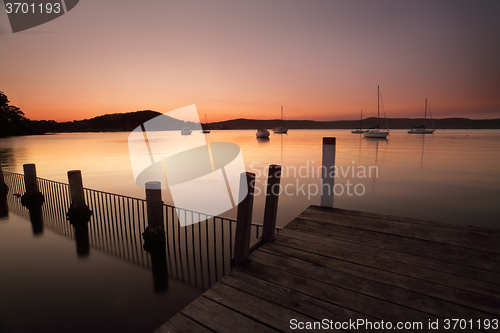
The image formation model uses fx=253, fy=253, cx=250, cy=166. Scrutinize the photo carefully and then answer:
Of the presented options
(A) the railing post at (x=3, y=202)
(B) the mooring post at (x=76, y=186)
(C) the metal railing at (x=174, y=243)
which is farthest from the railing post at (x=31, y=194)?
(B) the mooring post at (x=76, y=186)

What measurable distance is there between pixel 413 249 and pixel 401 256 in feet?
1.13

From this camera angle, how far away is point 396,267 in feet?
10.6

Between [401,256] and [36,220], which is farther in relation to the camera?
[36,220]

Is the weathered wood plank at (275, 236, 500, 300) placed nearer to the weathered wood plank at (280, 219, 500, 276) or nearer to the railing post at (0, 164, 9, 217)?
the weathered wood plank at (280, 219, 500, 276)

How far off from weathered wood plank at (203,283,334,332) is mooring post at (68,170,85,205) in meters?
8.68

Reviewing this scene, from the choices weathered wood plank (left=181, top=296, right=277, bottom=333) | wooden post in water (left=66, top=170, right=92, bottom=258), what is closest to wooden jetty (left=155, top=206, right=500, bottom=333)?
weathered wood plank (left=181, top=296, right=277, bottom=333)

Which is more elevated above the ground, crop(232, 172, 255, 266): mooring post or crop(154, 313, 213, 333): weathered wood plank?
crop(232, 172, 255, 266): mooring post

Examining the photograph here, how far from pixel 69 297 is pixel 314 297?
21.4 feet

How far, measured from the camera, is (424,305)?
2.55 metres

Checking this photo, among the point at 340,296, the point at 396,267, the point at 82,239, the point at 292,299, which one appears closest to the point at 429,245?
the point at 396,267

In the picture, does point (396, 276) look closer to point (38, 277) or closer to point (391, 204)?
point (38, 277)

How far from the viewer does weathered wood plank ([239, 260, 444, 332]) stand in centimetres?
244

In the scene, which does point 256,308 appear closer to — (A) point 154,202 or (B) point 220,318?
(B) point 220,318

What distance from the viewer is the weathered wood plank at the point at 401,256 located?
3.00 meters
